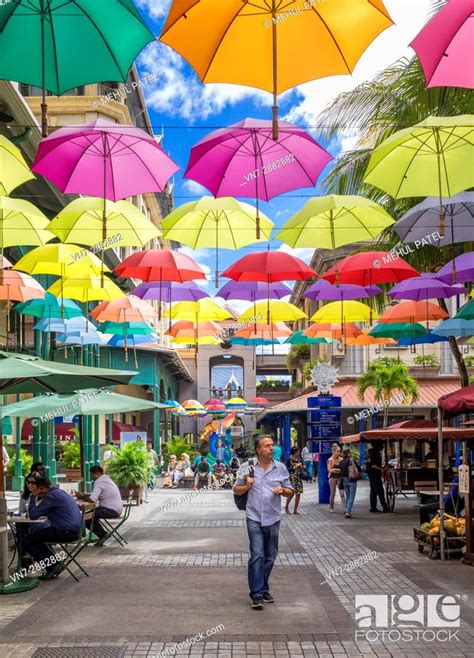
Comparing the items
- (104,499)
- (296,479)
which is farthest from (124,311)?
(104,499)

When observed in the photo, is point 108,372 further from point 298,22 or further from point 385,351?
point 385,351

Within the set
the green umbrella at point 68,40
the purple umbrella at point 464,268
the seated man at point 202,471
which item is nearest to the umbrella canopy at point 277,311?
the purple umbrella at point 464,268

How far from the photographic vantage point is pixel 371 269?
17.5m

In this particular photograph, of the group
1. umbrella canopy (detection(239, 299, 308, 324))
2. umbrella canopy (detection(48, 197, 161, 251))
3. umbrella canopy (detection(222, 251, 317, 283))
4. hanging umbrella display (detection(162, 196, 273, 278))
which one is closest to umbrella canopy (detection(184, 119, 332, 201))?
hanging umbrella display (detection(162, 196, 273, 278))

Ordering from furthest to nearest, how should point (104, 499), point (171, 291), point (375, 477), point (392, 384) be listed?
1. point (392, 384)
2. point (375, 477)
3. point (171, 291)
4. point (104, 499)

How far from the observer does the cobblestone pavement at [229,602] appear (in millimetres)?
7383

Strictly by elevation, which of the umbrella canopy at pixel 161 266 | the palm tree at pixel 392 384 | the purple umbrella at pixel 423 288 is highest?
the umbrella canopy at pixel 161 266

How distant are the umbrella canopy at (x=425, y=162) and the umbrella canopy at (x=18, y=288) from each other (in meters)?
8.74

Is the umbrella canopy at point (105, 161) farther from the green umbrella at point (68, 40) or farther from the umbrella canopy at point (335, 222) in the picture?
the umbrella canopy at point (335, 222)

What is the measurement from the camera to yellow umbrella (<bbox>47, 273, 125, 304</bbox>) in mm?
19989

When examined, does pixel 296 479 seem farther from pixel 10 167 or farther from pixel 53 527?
pixel 10 167

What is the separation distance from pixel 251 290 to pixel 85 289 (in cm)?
419

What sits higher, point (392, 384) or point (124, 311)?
point (124, 311)

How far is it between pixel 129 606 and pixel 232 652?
2211mm
